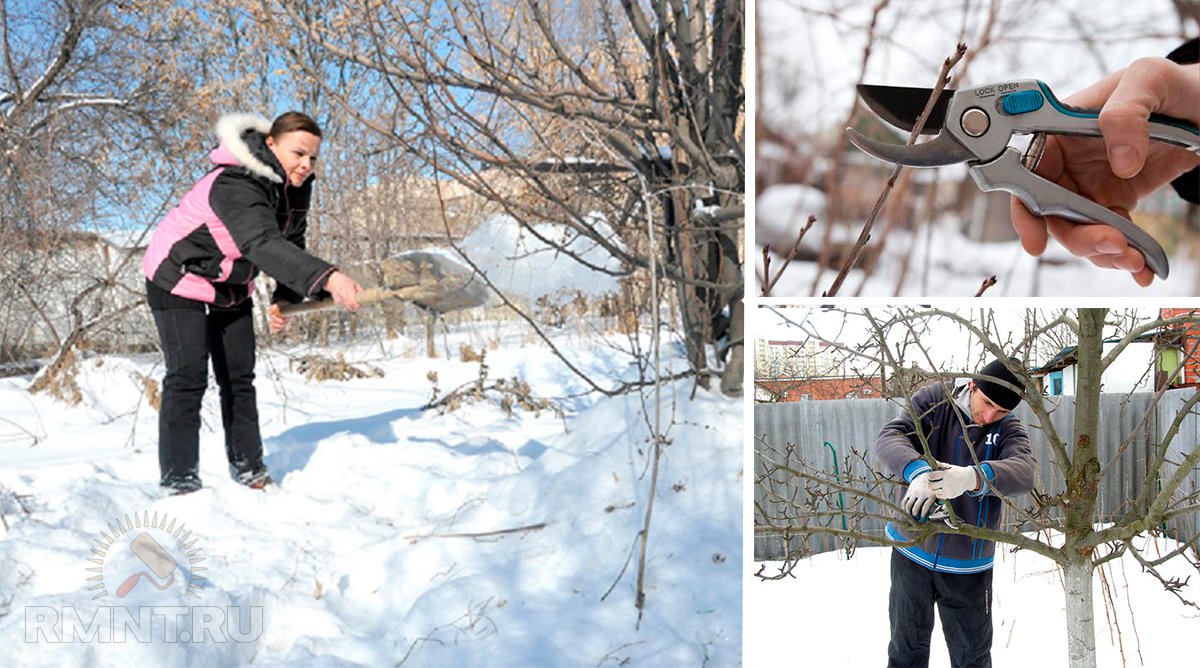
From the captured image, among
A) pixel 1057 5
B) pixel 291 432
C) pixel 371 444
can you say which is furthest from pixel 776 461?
pixel 291 432

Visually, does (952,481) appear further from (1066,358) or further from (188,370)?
(188,370)

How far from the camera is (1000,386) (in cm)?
102

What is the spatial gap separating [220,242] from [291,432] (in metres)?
1.48

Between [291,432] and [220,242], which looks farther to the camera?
[291,432]

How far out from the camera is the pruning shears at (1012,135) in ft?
3.15

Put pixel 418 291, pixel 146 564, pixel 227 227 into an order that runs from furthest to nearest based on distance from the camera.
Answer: pixel 418 291 < pixel 227 227 < pixel 146 564

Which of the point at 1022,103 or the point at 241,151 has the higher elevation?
the point at 241,151

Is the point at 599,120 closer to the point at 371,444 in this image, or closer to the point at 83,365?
the point at 371,444

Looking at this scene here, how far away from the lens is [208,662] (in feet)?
5.64

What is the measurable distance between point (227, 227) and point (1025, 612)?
2.13 meters

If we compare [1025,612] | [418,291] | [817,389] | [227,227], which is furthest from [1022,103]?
[227,227]

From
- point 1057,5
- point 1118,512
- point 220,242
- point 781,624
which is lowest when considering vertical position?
point 781,624

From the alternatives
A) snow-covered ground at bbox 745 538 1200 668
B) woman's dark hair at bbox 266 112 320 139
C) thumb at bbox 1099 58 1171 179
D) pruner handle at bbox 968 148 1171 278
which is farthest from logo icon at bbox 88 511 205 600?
thumb at bbox 1099 58 1171 179

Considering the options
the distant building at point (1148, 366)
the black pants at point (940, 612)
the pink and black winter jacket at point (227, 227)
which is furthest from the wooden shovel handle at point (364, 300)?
the distant building at point (1148, 366)
